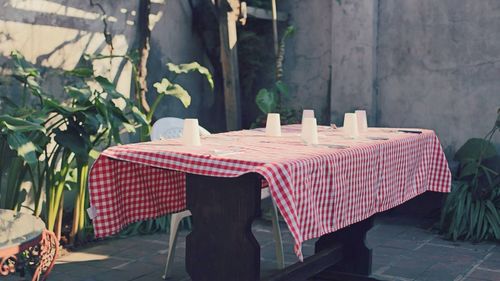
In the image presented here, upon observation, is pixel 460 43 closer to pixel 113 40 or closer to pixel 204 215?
pixel 113 40

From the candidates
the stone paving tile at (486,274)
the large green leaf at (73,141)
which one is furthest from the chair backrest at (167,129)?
the stone paving tile at (486,274)

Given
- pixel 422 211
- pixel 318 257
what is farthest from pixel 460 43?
pixel 318 257

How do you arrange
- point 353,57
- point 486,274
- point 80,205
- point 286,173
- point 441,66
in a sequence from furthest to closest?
point 353,57 → point 441,66 → point 80,205 → point 486,274 → point 286,173

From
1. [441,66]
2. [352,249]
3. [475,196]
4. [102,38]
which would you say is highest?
[102,38]

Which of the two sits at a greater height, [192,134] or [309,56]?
[309,56]

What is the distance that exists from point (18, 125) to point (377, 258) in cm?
260

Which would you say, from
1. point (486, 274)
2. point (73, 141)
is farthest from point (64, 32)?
point (486, 274)

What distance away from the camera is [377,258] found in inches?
190

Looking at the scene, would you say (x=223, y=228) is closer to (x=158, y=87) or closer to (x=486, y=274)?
(x=486, y=274)

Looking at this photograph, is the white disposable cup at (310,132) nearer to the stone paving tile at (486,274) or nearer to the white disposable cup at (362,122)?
the white disposable cup at (362,122)

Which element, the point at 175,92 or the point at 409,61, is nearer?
the point at 175,92

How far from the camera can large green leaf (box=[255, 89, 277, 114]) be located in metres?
6.36

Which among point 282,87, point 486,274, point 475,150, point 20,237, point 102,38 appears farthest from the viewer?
point 282,87

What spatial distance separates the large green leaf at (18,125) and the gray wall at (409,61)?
3.28 metres
